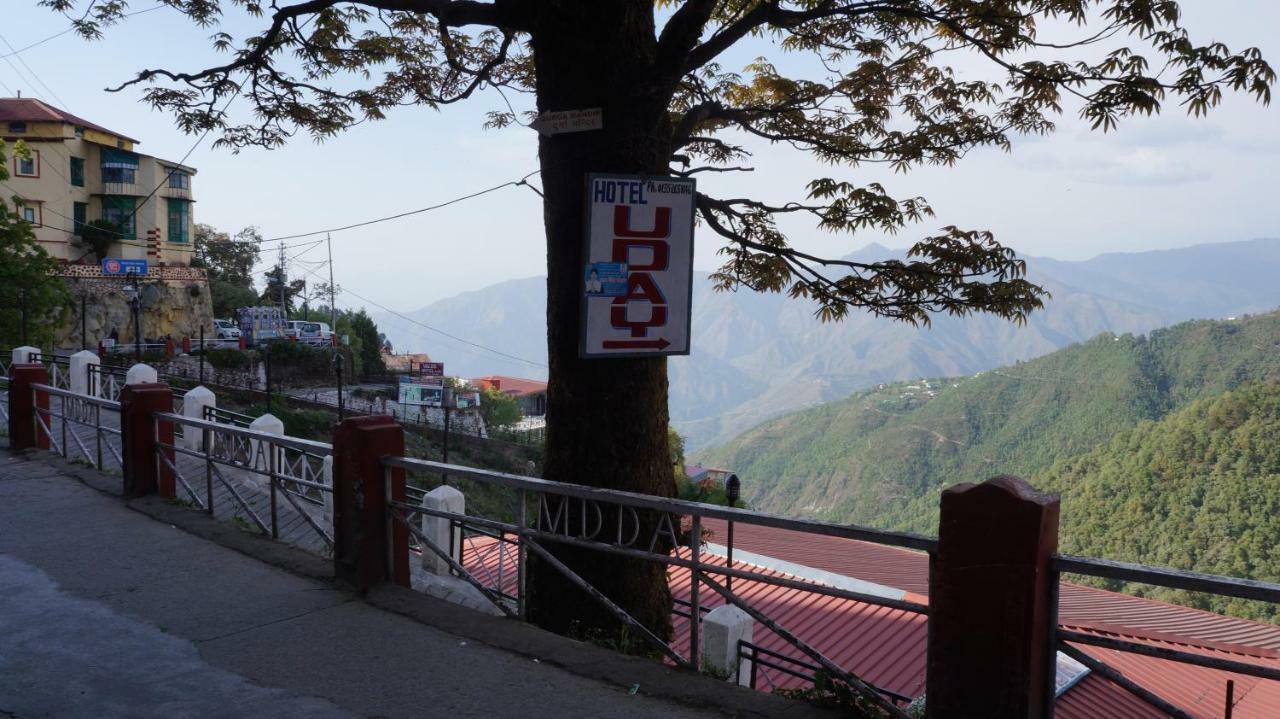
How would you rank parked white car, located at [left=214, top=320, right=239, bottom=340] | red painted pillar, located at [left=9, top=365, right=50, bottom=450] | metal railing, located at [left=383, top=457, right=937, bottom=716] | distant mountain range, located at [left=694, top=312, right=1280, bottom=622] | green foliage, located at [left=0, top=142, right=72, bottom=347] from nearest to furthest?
metal railing, located at [left=383, top=457, right=937, bottom=716]
red painted pillar, located at [left=9, top=365, right=50, bottom=450]
green foliage, located at [left=0, top=142, right=72, bottom=347]
parked white car, located at [left=214, top=320, right=239, bottom=340]
distant mountain range, located at [left=694, top=312, right=1280, bottom=622]

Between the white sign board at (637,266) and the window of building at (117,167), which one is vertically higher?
the window of building at (117,167)

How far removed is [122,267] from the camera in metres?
49.7

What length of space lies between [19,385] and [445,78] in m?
7.27

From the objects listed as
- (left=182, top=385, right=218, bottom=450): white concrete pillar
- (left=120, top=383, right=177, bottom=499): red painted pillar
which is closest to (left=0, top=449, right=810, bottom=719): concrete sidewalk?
(left=120, top=383, right=177, bottom=499): red painted pillar

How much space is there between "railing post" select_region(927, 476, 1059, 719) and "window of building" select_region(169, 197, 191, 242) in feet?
206

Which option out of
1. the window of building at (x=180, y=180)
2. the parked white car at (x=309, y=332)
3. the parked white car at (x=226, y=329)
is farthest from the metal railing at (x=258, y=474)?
the window of building at (x=180, y=180)

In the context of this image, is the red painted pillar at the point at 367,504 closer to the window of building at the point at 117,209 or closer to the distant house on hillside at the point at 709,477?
the distant house on hillside at the point at 709,477

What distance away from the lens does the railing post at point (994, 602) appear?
143 inches

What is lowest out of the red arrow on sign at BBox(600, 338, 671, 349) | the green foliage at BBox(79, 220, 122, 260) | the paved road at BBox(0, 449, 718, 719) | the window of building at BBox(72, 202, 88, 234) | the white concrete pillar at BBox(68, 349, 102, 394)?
the paved road at BBox(0, 449, 718, 719)

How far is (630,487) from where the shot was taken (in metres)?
6.54

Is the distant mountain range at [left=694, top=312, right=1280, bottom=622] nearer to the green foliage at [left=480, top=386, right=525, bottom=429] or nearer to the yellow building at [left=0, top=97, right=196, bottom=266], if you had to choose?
the green foliage at [left=480, top=386, right=525, bottom=429]

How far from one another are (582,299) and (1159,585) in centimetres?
392

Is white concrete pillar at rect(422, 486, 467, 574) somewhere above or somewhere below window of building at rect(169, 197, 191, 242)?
below

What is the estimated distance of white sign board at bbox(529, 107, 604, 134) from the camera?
630 cm
